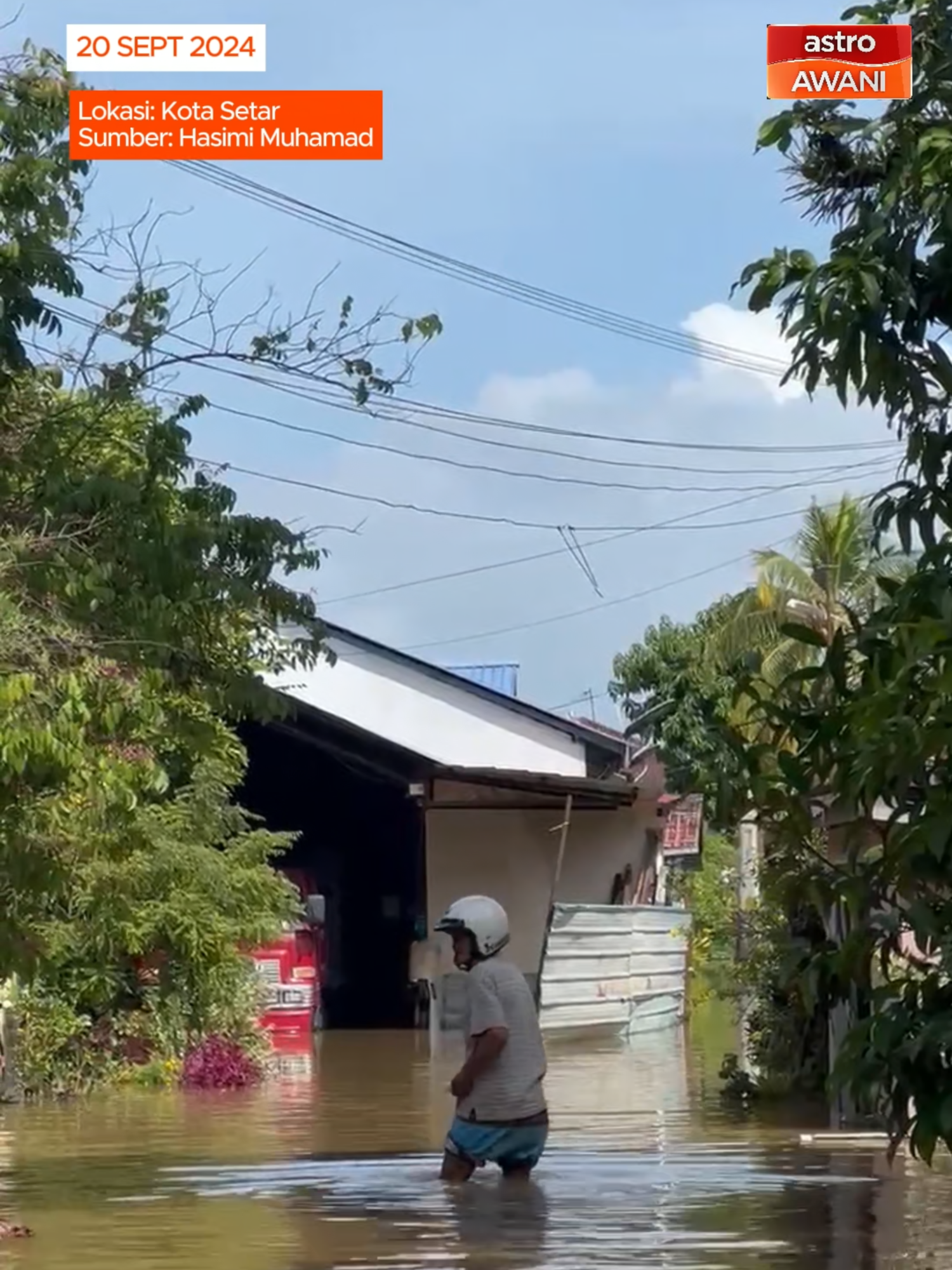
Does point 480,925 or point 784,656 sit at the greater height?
point 784,656

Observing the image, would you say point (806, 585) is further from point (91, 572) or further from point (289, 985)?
point (91, 572)

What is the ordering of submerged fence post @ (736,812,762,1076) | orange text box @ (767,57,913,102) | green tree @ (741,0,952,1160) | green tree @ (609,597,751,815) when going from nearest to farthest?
green tree @ (741,0,952,1160) → orange text box @ (767,57,913,102) → submerged fence post @ (736,812,762,1076) → green tree @ (609,597,751,815)

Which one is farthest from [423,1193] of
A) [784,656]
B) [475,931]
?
[784,656]

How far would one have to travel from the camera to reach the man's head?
11.3 metres

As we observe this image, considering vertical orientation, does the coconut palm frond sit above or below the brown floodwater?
above

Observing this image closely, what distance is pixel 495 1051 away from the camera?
1125cm

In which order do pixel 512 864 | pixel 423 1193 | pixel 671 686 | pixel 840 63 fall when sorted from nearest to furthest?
pixel 840 63 → pixel 423 1193 → pixel 512 864 → pixel 671 686

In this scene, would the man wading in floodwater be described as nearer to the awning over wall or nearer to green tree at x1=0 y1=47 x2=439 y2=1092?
green tree at x1=0 y1=47 x2=439 y2=1092

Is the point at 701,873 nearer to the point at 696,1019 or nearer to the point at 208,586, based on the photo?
the point at 696,1019

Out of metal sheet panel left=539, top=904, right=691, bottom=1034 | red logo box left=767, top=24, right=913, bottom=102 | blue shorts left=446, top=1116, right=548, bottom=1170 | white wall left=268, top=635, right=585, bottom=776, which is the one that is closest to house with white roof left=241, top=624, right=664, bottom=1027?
white wall left=268, top=635, right=585, bottom=776

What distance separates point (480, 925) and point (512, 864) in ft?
62.1

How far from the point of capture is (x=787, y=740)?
600cm

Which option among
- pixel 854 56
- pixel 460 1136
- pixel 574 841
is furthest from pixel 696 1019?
pixel 854 56

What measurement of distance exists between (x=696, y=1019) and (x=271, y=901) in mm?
12074
